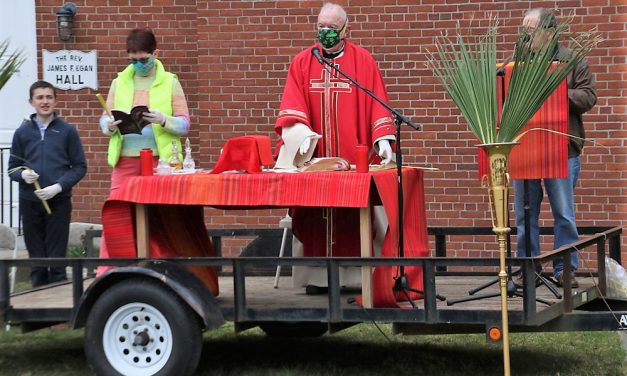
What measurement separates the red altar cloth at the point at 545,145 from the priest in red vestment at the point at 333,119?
99 cm

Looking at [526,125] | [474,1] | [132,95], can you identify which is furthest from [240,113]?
[526,125]

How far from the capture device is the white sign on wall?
11.4m

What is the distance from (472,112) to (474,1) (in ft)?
15.8

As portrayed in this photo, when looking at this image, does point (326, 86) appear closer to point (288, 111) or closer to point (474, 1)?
point (288, 111)

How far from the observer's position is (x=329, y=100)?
7.63 m

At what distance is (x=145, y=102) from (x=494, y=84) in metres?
2.81

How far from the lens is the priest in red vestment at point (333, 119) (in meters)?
7.50

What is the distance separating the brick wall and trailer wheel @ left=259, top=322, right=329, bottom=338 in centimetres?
304

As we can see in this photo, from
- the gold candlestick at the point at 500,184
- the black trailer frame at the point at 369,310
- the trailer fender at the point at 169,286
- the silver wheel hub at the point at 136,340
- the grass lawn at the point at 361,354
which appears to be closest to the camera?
the gold candlestick at the point at 500,184

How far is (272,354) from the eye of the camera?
7.70m

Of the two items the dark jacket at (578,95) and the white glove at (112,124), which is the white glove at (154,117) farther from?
the dark jacket at (578,95)

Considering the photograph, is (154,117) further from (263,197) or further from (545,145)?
(545,145)

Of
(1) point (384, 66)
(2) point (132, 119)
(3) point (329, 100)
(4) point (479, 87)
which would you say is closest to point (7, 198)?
(1) point (384, 66)

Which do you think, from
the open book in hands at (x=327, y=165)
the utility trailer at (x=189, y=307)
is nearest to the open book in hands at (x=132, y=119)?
the utility trailer at (x=189, y=307)
